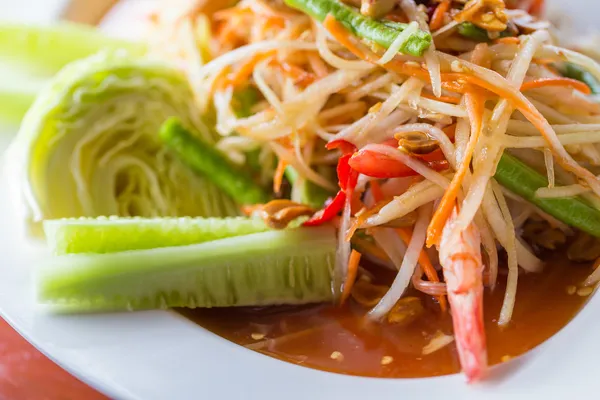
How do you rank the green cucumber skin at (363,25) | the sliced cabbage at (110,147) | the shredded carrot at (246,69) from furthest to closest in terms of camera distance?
the shredded carrot at (246,69), the sliced cabbage at (110,147), the green cucumber skin at (363,25)

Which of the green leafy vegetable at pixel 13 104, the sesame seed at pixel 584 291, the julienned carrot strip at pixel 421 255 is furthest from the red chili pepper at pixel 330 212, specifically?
the green leafy vegetable at pixel 13 104

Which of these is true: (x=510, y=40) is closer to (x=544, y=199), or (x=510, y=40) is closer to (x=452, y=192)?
(x=544, y=199)

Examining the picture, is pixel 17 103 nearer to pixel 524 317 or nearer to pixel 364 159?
pixel 364 159

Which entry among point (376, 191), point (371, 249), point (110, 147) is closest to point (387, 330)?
point (371, 249)

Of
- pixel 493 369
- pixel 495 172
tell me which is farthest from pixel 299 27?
pixel 493 369

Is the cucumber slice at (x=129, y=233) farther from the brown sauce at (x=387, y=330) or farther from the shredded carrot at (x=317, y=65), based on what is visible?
the shredded carrot at (x=317, y=65)

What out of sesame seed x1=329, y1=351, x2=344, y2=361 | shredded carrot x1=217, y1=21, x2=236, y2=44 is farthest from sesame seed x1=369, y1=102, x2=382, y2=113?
shredded carrot x1=217, y1=21, x2=236, y2=44

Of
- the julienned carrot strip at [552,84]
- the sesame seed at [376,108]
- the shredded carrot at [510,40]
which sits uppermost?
the shredded carrot at [510,40]
